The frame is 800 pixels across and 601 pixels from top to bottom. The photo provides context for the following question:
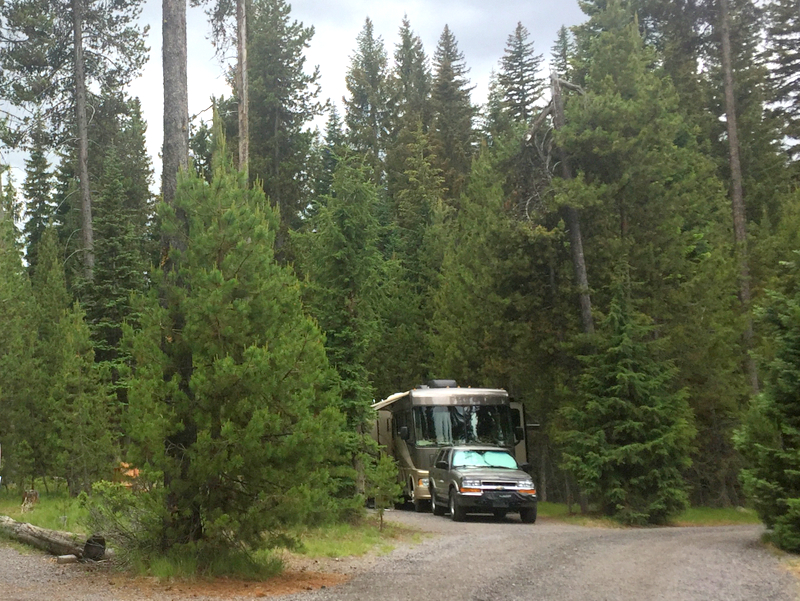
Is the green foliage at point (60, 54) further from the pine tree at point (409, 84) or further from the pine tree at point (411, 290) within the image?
the pine tree at point (409, 84)

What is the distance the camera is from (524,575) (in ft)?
37.1

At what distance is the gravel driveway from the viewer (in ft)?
31.9

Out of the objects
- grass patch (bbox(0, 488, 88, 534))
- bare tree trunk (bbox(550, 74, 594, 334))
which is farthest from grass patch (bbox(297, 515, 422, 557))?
bare tree trunk (bbox(550, 74, 594, 334))

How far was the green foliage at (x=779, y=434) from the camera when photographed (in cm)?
1364

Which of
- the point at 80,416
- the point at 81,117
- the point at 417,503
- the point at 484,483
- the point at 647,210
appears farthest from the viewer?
the point at 81,117

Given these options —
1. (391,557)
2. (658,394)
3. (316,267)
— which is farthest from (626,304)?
(391,557)

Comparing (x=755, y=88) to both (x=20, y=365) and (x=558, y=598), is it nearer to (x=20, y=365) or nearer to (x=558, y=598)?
(x=20, y=365)

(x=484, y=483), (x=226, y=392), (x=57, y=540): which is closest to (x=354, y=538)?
(x=57, y=540)

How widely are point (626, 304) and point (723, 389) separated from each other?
20.3 feet

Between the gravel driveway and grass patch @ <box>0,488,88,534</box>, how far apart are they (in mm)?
2035

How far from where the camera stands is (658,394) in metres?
24.5

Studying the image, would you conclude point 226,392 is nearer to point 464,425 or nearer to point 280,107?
point 464,425

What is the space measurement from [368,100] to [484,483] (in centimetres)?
5242

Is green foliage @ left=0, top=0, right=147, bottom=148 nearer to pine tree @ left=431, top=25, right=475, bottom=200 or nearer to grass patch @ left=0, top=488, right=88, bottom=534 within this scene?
grass patch @ left=0, top=488, right=88, bottom=534
